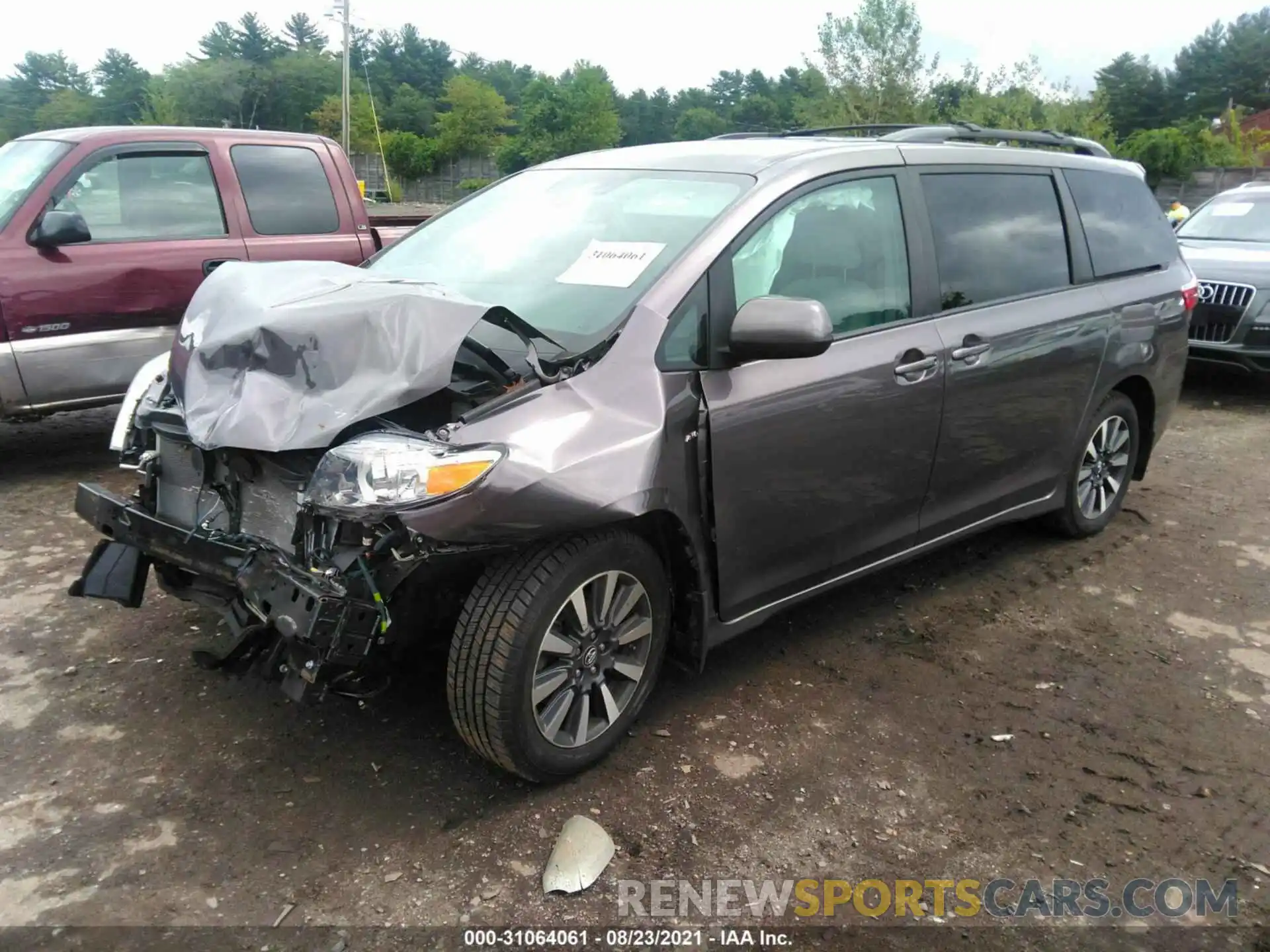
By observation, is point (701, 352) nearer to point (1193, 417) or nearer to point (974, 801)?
point (974, 801)

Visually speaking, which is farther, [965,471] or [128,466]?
[965,471]

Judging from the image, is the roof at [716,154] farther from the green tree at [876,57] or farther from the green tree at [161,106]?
the green tree at [161,106]

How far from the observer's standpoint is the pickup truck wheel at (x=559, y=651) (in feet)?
8.84

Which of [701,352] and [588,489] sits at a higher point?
[701,352]

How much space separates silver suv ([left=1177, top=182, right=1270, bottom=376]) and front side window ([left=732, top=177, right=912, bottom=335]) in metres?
5.78

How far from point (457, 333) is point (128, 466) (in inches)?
53.7

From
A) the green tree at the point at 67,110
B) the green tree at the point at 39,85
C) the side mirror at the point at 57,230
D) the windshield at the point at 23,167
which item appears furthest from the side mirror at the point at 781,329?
the green tree at the point at 39,85

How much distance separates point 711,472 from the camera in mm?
3041

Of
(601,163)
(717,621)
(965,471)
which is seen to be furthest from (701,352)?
(965,471)

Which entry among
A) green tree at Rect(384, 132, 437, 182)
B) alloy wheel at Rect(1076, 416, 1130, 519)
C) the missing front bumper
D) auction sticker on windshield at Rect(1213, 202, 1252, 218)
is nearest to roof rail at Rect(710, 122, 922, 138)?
alloy wheel at Rect(1076, 416, 1130, 519)

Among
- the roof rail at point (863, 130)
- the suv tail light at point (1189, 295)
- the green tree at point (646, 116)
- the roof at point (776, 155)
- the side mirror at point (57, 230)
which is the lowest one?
the suv tail light at point (1189, 295)

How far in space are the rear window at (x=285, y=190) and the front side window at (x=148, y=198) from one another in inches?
8.8

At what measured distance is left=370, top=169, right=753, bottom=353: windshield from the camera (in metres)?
3.12

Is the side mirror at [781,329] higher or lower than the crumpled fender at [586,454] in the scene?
higher
